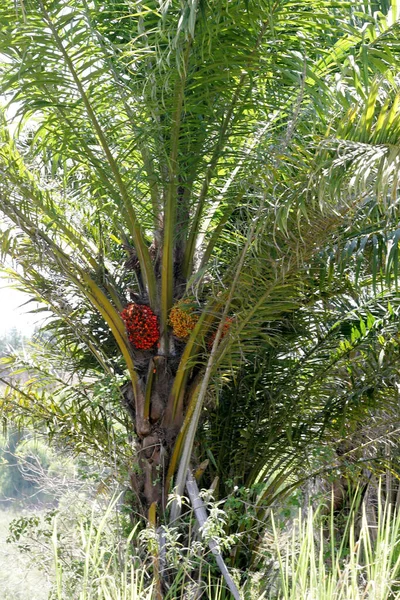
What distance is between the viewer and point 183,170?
11.6ft

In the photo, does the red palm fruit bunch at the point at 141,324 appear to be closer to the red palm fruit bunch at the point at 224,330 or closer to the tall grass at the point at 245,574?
the red palm fruit bunch at the point at 224,330

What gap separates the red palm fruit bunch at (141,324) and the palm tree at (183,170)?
1 cm

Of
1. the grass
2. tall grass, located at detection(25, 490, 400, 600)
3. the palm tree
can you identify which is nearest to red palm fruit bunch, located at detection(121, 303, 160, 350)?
the palm tree

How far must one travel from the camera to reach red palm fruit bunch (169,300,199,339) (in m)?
3.85

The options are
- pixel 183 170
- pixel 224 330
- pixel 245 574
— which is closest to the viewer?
pixel 183 170

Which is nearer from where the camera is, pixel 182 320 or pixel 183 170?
pixel 183 170

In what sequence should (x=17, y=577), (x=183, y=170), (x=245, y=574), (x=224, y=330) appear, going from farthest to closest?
(x=17, y=577), (x=245, y=574), (x=224, y=330), (x=183, y=170)

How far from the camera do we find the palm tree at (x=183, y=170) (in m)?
→ 3.08

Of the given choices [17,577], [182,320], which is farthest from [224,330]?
[17,577]

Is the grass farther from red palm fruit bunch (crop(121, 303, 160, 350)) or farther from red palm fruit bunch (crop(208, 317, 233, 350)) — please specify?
red palm fruit bunch (crop(208, 317, 233, 350))

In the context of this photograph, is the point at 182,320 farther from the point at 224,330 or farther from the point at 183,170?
the point at 183,170

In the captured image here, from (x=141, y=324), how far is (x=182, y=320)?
232mm

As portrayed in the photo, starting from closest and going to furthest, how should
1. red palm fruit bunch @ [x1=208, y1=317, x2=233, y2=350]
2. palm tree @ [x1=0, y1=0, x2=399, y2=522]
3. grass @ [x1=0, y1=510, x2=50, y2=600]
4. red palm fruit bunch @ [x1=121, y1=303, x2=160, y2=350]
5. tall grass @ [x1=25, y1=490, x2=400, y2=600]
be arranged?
tall grass @ [x1=25, y1=490, x2=400, y2=600], palm tree @ [x1=0, y1=0, x2=399, y2=522], red palm fruit bunch @ [x1=208, y1=317, x2=233, y2=350], red palm fruit bunch @ [x1=121, y1=303, x2=160, y2=350], grass @ [x1=0, y1=510, x2=50, y2=600]

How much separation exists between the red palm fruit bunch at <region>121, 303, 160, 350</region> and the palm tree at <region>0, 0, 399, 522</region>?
1 centimetres
